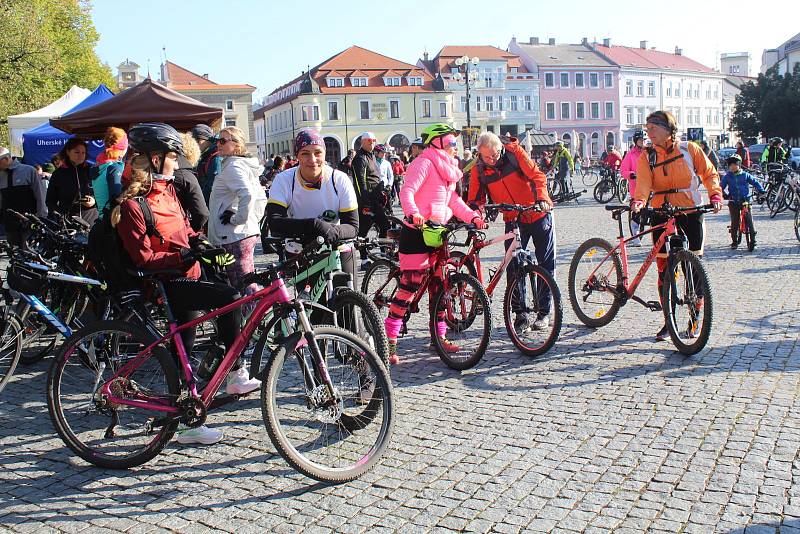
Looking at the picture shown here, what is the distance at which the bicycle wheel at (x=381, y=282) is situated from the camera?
23.6ft

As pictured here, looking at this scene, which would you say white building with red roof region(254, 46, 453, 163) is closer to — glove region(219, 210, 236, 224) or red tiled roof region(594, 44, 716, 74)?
red tiled roof region(594, 44, 716, 74)

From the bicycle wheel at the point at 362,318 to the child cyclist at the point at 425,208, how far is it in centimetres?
123

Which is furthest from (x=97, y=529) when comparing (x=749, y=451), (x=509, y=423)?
(x=749, y=451)

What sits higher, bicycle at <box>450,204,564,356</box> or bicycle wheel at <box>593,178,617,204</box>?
bicycle wheel at <box>593,178,617,204</box>

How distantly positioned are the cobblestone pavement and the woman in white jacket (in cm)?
124

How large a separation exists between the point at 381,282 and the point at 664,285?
8.50 ft

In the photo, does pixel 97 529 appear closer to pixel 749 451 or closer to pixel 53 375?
pixel 53 375

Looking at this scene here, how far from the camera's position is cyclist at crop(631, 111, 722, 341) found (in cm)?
686

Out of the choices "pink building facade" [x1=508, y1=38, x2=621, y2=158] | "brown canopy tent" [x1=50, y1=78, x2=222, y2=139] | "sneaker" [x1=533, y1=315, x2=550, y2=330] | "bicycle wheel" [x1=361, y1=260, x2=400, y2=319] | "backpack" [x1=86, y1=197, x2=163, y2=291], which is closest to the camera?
"backpack" [x1=86, y1=197, x2=163, y2=291]

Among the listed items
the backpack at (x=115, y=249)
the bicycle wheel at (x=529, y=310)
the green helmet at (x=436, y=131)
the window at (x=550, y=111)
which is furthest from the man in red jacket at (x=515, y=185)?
Answer: the window at (x=550, y=111)

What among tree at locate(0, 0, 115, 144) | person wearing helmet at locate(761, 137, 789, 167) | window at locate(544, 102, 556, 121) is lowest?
person wearing helmet at locate(761, 137, 789, 167)

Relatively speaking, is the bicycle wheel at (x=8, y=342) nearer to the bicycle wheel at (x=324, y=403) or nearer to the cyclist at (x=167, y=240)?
the cyclist at (x=167, y=240)

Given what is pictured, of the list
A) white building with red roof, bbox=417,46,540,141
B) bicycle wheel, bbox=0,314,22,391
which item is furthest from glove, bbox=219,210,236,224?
white building with red roof, bbox=417,46,540,141

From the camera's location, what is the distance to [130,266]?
4.66m
